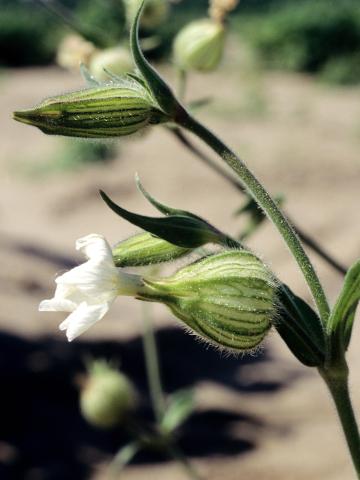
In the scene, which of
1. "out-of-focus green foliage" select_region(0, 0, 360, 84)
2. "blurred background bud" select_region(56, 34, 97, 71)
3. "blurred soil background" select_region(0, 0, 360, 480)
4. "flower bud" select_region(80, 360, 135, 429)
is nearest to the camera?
"blurred background bud" select_region(56, 34, 97, 71)

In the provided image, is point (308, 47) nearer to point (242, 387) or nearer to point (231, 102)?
point (231, 102)

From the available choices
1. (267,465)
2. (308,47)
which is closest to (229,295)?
(267,465)

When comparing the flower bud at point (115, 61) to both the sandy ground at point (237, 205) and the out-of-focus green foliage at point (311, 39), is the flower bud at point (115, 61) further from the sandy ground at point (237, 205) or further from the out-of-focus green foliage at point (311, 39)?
the out-of-focus green foliage at point (311, 39)

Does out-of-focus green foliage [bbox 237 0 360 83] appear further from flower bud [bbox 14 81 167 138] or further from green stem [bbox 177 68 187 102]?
flower bud [bbox 14 81 167 138]

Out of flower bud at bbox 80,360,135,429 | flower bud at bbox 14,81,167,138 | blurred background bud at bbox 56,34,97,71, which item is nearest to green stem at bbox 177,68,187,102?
blurred background bud at bbox 56,34,97,71

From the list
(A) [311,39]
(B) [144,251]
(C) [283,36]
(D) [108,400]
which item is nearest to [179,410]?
(D) [108,400]
